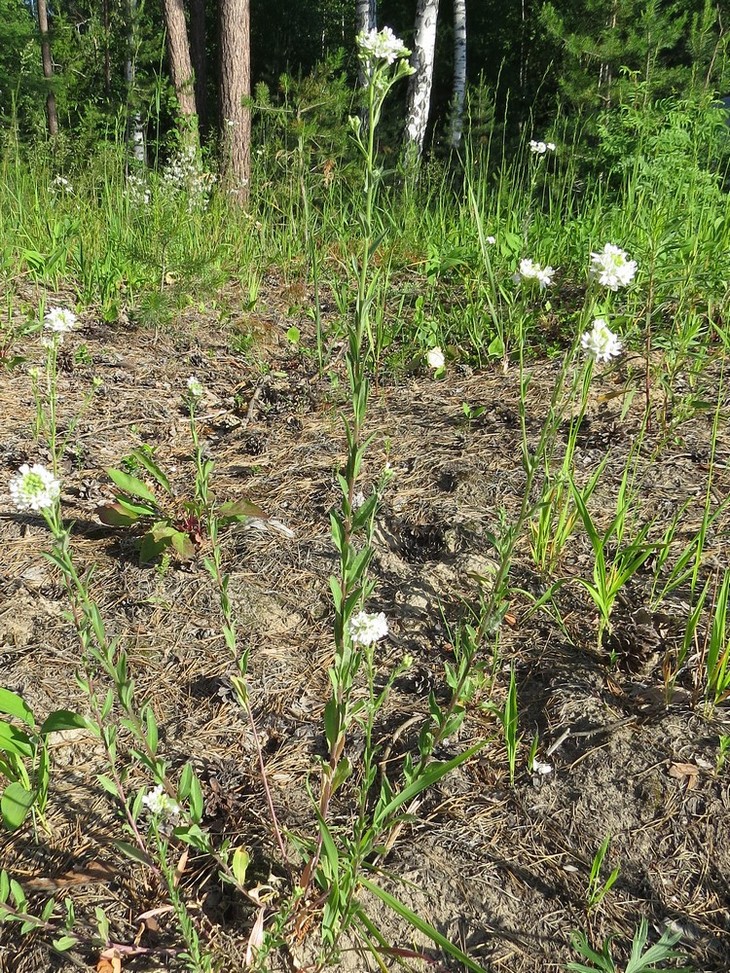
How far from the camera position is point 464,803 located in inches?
58.5

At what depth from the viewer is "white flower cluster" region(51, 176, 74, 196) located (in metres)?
4.53

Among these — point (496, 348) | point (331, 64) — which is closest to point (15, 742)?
point (496, 348)

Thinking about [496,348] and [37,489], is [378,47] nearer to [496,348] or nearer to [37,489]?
[37,489]

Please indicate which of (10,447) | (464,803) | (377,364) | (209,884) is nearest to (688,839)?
(464,803)

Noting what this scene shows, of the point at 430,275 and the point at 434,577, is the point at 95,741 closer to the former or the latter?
the point at 434,577

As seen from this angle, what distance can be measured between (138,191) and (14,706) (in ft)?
13.5

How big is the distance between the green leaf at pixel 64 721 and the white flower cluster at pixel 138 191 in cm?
359

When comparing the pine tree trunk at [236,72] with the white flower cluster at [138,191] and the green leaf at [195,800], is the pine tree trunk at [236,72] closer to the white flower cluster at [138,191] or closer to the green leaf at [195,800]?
the white flower cluster at [138,191]

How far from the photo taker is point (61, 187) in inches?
191

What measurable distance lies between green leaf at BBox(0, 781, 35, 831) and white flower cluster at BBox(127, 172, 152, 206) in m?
3.65

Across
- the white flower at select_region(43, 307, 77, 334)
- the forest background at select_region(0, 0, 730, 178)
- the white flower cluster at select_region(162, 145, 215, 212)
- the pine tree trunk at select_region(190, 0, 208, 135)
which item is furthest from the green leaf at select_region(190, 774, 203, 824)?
the pine tree trunk at select_region(190, 0, 208, 135)

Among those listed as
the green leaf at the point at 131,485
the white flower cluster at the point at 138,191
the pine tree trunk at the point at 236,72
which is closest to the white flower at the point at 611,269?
the green leaf at the point at 131,485

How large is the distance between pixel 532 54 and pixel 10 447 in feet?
44.5

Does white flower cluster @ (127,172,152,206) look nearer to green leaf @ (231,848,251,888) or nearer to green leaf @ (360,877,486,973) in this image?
green leaf @ (231,848,251,888)
